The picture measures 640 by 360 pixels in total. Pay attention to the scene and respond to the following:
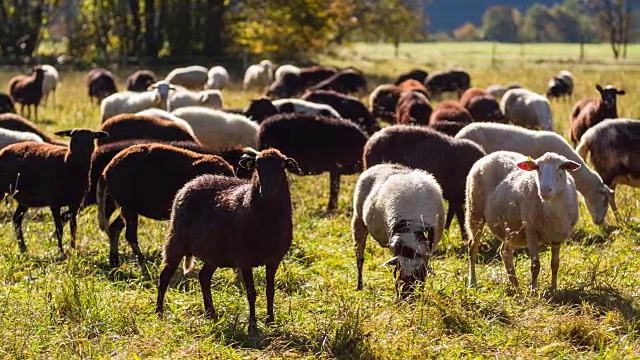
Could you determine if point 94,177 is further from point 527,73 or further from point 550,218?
point 527,73

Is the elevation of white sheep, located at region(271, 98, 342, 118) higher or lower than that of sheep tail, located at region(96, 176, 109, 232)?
higher

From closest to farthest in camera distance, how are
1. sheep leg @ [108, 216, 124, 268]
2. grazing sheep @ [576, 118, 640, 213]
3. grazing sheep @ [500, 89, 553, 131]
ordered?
sheep leg @ [108, 216, 124, 268]
grazing sheep @ [576, 118, 640, 213]
grazing sheep @ [500, 89, 553, 131]

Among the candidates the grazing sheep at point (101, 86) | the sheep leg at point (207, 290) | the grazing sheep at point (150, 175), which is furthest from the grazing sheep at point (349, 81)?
the sheep leg at point (207, 290)

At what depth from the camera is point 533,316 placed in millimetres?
6680

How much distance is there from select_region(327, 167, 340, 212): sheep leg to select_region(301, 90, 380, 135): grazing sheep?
3.57 m

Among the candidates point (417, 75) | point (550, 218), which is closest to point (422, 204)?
point (550, 218)

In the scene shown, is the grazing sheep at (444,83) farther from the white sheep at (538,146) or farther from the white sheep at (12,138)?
the white sheep at (12,138)

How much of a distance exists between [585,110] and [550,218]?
8323 millimetres

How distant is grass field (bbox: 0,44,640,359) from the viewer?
5977 millimetres

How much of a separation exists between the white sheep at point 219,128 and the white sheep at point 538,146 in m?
3.83

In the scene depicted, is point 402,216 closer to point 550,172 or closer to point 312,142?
point 550,172

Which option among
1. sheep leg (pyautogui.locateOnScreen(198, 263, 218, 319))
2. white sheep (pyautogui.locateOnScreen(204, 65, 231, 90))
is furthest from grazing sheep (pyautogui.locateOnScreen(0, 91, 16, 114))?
sheep leg (pyautogui.locateOnScreen(198, 263, 218, 319))

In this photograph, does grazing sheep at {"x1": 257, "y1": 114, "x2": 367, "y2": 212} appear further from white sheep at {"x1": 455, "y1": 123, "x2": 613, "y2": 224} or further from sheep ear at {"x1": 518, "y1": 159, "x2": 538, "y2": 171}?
sheep ear at {"x1": 518, "y1": 159, "x2": 538, "y2": 171}

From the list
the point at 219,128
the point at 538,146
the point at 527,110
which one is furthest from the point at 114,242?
the point at 527,110
